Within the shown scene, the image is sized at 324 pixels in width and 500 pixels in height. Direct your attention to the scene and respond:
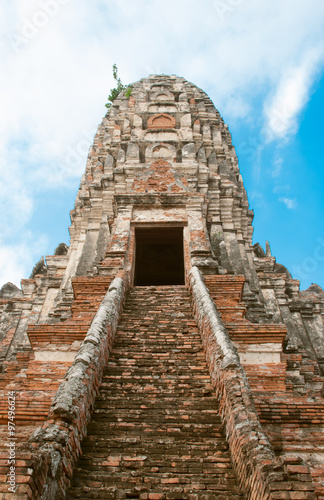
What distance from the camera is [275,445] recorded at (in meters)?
5.05

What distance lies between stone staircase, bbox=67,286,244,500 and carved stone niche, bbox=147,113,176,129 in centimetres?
1188

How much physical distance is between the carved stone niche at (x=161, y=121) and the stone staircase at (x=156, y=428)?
11875 mm

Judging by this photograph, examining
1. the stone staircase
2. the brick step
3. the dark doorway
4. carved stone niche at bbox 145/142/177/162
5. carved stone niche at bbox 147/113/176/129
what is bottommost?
the brick step

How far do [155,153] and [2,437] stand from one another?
12.1 metres

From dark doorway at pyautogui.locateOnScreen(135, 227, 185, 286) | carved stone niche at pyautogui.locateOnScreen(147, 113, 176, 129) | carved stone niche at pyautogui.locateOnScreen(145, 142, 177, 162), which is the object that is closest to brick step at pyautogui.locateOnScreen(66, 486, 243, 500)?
dark doorway at pyautogui.locateOnScreen(135, 227, 185, 286)

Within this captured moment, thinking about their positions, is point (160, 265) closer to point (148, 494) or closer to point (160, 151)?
point (160, 151)

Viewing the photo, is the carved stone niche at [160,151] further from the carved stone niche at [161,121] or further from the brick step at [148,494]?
the brick step at [148,494]

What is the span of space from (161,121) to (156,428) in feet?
48.1

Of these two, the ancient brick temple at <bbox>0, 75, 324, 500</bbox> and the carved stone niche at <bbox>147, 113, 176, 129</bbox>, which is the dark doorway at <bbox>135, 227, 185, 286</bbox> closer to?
the ancient brick temple at <bbox>0, 75, 324, 500</bbox>

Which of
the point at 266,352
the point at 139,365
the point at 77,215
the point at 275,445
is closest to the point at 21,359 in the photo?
the point at 139,365

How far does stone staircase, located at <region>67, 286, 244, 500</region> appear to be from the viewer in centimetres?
411

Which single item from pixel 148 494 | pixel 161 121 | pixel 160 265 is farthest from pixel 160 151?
pixel 148 494

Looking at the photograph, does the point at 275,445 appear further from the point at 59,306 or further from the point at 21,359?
the point at 59,306

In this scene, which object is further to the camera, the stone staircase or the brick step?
the stone staircase
